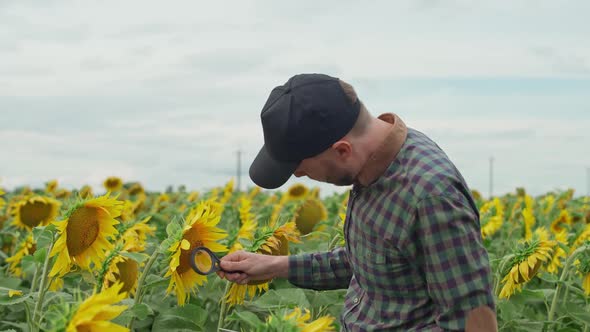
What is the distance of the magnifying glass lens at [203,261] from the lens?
3.07 metres

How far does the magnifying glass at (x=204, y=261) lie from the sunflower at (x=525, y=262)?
4.05ft

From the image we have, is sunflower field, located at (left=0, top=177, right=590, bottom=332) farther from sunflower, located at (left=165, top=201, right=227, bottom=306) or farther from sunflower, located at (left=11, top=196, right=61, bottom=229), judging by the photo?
sunflower, located at (left=11, top=196, right=61, bottom=229)

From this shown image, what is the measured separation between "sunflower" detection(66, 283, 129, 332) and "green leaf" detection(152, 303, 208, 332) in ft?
3.88

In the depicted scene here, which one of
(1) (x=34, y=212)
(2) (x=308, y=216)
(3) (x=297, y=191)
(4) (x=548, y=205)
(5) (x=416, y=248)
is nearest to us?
(5) (x=416, y=248)

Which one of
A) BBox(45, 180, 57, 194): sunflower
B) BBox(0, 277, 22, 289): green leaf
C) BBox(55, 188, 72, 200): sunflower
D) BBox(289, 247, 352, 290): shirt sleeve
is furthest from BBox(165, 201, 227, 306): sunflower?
BBox(45, 180, 57, 194): sunflower

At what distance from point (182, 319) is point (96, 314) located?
1.33 metres

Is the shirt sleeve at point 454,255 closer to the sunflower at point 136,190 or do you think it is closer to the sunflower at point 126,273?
the sunflower at point 126,273

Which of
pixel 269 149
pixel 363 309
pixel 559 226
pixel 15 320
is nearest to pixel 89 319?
pixel 269 149

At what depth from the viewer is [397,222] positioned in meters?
2.49

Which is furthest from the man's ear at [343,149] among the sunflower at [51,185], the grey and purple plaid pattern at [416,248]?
the sunflower at [51,185]

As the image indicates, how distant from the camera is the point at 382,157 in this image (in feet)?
8.34

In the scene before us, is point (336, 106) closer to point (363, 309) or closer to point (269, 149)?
point (269, 149)

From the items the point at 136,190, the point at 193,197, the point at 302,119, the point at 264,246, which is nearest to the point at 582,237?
the point at 264,246

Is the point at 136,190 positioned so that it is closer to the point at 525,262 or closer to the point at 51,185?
the point at 51,185
